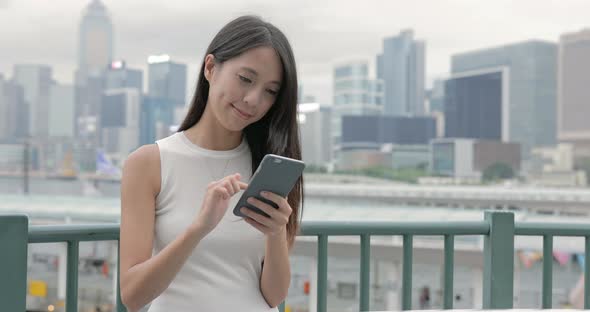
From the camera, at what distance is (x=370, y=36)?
49250 mm

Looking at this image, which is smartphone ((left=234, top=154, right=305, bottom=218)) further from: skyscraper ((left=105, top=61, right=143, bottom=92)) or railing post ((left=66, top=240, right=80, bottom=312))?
skyscraper ((left=105, top=61, right=143, bottom=92))

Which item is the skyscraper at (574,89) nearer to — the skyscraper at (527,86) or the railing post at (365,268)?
the skyscraper at (527,86)

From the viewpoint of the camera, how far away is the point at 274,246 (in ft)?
3.63

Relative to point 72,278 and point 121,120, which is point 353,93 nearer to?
point 121,120

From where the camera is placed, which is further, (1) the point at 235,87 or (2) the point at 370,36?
(2) the point at 370,36

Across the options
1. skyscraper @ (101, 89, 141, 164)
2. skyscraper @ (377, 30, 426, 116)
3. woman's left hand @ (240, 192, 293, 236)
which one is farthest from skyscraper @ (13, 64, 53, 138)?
woman's left hand @ (240, 192, 293, 236)

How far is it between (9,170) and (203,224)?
122ft

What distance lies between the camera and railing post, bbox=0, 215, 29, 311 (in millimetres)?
1358

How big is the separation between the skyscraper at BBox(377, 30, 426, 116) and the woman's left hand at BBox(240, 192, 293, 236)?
158 ft

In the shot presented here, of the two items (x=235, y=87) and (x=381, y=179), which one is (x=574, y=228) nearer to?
(x=235, y=87)

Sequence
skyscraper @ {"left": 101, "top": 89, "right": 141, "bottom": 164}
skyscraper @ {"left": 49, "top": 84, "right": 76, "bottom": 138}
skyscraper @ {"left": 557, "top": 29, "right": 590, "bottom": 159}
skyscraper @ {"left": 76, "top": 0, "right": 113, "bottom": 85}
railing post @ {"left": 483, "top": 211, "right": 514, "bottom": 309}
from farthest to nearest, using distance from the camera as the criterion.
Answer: skyscraper @ {"left": 76, "top": 0, "right": 113, "bottom": 85}
skyscraper @ {"left": 557, "top": 29, "right": 590, "bottom": 159}
skyscraper @ {"left": 49, "top": 84, "right": 76, "bottom": 138}
skyscraper @ {"left": 101, "top": 89, "right": 141, "bottom": 164}
railing post @ {"left": 483, "top": 211, "right": 514, "bottom": 309}

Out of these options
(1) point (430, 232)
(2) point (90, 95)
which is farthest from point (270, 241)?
(2) point (90, 95)

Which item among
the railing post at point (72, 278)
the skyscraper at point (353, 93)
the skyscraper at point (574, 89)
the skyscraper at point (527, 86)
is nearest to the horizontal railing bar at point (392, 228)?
the railing post at point (72, 278)

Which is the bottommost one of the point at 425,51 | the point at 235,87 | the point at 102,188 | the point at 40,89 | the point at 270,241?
the point at 102,188
